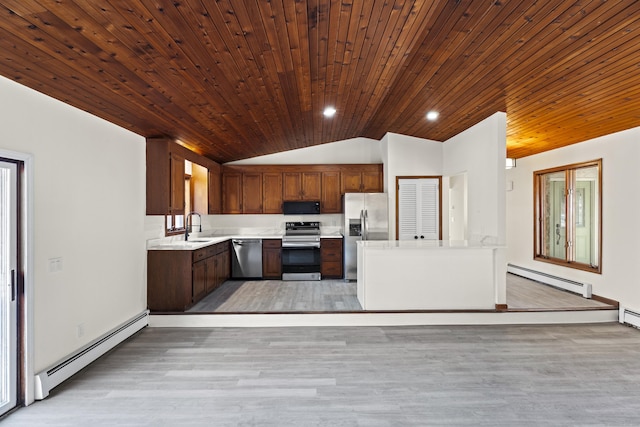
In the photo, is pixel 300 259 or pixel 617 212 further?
pixel 300 259

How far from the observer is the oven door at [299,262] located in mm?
6449

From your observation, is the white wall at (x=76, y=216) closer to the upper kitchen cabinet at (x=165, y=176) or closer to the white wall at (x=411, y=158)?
the upper kitchen cabinet at (x=165, y=176)

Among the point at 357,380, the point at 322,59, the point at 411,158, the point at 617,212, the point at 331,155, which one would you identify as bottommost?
the point at 357,380

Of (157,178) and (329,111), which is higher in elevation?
(329,111)

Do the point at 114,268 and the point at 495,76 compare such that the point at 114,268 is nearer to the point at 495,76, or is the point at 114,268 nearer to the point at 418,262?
the point at 418,262

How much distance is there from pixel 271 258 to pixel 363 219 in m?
1.79

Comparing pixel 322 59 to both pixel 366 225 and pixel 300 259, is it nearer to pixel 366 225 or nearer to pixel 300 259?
pixel 366 225

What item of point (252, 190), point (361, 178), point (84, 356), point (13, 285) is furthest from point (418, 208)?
point (13, 285)

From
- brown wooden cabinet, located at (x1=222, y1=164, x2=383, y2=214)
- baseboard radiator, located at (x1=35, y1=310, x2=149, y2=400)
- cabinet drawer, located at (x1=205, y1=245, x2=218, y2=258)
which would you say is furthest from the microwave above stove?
baseboard radiator, located at (x1=35, y1=310, x2=149, y2=400)

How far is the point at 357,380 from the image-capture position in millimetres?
2986

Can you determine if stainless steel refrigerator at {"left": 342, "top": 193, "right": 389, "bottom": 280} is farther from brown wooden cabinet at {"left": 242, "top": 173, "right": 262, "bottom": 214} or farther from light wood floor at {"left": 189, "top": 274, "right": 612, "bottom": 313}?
brown wooden cabinet at {"left": 242, "top": 173, "right": 262, "bottom": 214}

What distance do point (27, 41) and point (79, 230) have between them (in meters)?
A: 1.74

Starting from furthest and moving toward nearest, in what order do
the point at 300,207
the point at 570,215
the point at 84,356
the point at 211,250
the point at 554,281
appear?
the point at 300,207, the point at 554,281, the point at 570,215, the point at 211,250, the point at 84,356

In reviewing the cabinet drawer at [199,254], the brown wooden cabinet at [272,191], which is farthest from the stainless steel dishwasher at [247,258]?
the cabinet drawer at [199,254]
